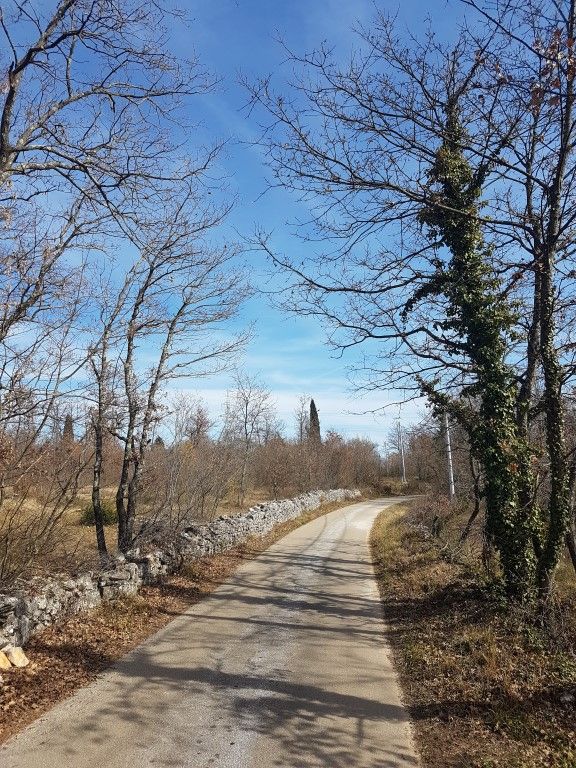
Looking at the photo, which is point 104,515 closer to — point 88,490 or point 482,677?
point 88,490

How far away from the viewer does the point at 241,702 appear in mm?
5309

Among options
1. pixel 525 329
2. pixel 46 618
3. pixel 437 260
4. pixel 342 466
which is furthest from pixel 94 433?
pixel 342 466

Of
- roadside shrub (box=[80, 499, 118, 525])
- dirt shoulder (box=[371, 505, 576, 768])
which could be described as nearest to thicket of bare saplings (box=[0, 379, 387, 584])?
roadside shrub (box=[80, 499, 118, 525])

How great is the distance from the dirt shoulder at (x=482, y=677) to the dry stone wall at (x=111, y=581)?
4.51 meters

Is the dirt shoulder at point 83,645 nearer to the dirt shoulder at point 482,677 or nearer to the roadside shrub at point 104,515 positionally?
the dirt shoulder at point 482,677

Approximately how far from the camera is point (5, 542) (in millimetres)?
7613

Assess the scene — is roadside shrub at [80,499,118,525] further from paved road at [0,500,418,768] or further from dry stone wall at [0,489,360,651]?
paved road at [0,500,418,768]


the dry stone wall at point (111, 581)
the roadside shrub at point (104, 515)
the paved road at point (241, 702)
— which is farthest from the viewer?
the roadside shrub at point (104, 515)

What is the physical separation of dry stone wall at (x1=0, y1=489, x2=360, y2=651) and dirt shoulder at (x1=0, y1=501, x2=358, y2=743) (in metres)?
0.17

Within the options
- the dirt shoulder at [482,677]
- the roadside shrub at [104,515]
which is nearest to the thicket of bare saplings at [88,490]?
the roadside shrub at [104,515]

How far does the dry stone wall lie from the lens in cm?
638

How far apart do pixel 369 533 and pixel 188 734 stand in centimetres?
1785

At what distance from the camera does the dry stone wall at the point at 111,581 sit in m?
6.38

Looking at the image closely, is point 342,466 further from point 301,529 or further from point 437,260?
point 437,260
